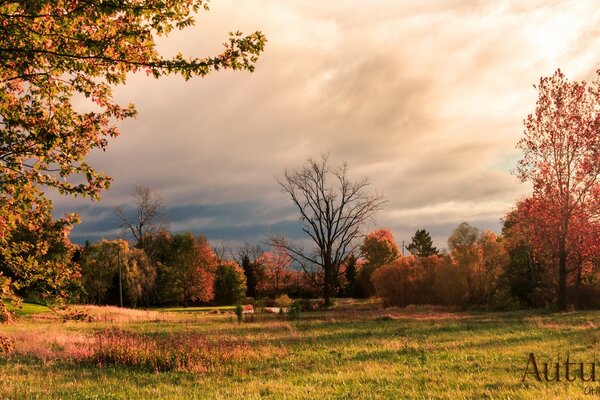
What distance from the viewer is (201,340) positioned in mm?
16281

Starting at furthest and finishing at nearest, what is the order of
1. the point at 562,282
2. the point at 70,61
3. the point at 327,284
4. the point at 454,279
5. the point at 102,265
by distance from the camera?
the point at 102,265
the point at 327,284
the point at 454,279
the point at 562,282
the point at 70,61

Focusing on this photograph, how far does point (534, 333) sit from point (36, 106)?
63.8ft

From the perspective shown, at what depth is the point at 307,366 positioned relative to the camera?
13656 mm

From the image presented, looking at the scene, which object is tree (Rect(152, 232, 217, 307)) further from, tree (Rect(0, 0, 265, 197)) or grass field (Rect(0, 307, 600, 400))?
tree (Rect(0, 0, 265, 197))

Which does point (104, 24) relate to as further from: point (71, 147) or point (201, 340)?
point (201, 340)

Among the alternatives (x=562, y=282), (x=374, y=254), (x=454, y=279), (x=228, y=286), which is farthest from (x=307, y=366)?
(x=228, y=286)

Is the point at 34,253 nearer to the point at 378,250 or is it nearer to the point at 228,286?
the point at 378,250

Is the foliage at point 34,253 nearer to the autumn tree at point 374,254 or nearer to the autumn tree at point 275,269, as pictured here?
the autumn tree at point 374,254

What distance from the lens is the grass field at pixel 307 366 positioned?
10.1 m

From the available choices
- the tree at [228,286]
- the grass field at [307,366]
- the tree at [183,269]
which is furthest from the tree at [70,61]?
the tree at [228,286]

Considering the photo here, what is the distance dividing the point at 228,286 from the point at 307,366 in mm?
73304

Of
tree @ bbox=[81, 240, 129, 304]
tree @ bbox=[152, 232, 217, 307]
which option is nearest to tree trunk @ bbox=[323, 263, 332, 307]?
tree @ bbox=[81, 240, 129, 304]

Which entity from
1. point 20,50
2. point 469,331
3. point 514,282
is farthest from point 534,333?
point 514,282

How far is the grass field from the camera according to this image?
1006 cm
